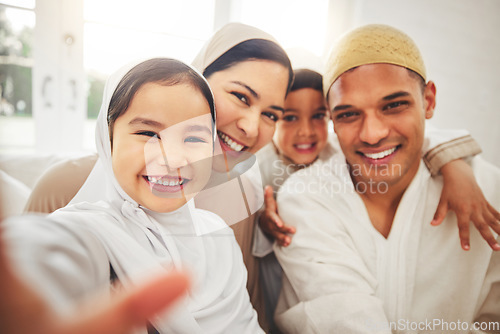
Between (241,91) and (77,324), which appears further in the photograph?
(241,91)

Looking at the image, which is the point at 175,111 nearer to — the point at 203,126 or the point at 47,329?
the point at 203,126

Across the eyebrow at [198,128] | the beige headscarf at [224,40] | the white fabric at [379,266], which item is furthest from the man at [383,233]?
the eyebrow at [198,128]

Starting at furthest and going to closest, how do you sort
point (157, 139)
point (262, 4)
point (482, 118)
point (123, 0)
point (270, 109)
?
point (482, 118) → point (262, 4) → point (270, 109) → point (123, 0) → point (157, 139)

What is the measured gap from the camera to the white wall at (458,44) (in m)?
1.35

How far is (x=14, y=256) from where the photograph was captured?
14cm

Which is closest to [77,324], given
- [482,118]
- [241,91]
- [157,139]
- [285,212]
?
[157,139]

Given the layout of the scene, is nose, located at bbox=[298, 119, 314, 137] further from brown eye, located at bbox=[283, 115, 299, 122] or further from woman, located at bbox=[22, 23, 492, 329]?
woman, located at bbox=[22, 23, 492, 329]

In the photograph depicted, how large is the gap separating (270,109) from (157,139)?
34 cm

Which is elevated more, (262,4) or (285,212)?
(262,4)

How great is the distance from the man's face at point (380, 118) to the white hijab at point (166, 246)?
15.5 inches

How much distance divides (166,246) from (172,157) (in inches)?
5.2

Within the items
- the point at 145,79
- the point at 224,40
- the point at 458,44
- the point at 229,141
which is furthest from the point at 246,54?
the point at 458,44

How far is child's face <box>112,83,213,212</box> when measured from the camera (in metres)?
0.35

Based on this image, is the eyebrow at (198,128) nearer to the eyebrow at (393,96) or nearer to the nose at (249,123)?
the nose at (249,123)
